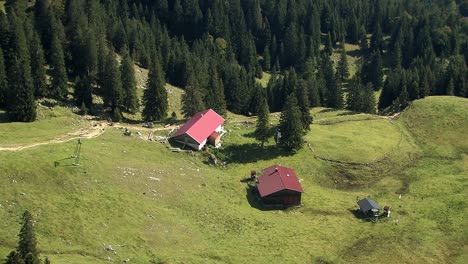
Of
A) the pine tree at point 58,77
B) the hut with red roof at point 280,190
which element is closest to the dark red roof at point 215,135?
the hut with red roof at point 280,190

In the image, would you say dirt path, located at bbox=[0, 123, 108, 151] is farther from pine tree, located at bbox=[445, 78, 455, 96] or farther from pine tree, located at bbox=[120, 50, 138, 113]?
pine tree, located at bbox=[445, 78, 455, 96]

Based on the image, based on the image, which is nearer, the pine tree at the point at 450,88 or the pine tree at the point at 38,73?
the pine tree at the point at 38,73

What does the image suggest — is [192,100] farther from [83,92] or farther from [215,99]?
[83,92]

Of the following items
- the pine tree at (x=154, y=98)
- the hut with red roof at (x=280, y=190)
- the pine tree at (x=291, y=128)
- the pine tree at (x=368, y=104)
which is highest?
the pine tree at (x=154, y=98)

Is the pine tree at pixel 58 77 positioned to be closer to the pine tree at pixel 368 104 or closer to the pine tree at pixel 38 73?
the pine tree at pixel 38 73

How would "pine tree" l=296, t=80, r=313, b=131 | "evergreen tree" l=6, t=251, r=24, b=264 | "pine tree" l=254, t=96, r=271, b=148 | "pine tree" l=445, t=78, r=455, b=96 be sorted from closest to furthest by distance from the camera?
"evergreen tree" l=6, t=251, r=24, b=264
"pine tree" l=254, t=96, r=271, b=148
"pine tree" l=296, t=80, r=313, b=131
"pine tree" l=445, t=78, r=455, b=96

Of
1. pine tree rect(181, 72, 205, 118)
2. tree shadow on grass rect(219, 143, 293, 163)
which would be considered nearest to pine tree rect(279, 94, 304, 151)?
tree shadow on grass rect(219, 143, 293, 163)

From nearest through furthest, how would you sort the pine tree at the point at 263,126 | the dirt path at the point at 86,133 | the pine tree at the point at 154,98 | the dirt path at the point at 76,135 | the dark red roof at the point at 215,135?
1. the dirt path at the point at 76,135
2. the dirt path at the point at 86,133
3. the dark red roof at the point at 215,135
4. the pine tree at the point at 263,126
5. the pine tree at the point at 154,98
